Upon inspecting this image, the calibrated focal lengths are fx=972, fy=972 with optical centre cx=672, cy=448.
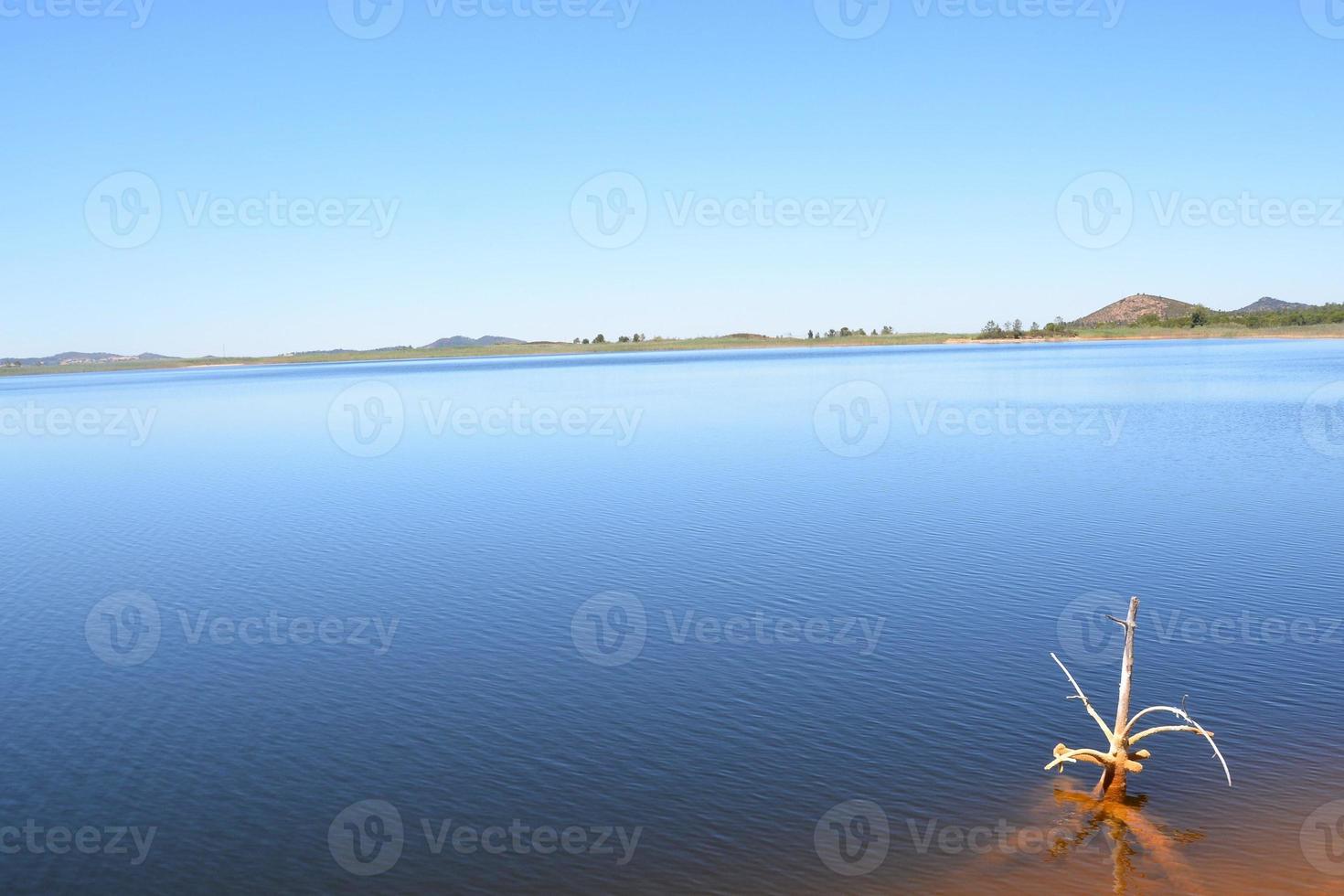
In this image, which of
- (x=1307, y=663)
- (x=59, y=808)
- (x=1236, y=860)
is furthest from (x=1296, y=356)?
(x=59, y=808)

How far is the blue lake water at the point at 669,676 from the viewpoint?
47.5ft

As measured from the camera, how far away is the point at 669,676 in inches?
838

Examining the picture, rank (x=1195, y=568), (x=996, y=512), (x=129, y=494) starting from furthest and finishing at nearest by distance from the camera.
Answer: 1. (x=129, y=494)
2. (x=996, y=512)
3. (x=1195, y=568)

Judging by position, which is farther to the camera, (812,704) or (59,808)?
(812,704)

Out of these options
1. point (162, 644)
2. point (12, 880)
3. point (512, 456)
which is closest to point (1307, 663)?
point (12, 880)

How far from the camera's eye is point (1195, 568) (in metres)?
28.2

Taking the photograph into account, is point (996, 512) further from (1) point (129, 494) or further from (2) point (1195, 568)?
(1) point (129, 494)

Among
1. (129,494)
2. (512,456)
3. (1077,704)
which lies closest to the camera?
(1077,704)

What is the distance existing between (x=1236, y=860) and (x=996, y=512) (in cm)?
2394

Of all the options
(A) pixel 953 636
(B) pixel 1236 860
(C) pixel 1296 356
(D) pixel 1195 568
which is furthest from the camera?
(C) pixel 1296 356

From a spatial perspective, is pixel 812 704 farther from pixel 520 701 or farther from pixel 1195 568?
pixel 1195 568

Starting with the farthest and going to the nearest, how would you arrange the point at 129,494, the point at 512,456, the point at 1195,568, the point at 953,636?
1. the point at 512,456
2. the point at 129,494
3. the point at 1195,568
4. the point at 953,636

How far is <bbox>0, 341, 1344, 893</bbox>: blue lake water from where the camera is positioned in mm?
14492

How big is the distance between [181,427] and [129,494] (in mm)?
40988
